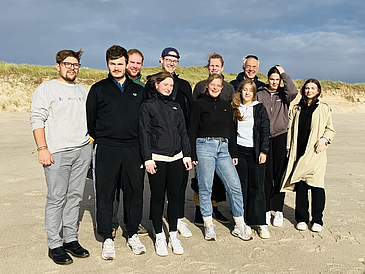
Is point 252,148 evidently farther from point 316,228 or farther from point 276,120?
point 316,228

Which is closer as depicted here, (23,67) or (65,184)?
(65,184)

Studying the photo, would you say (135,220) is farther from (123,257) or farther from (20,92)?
(20,92)

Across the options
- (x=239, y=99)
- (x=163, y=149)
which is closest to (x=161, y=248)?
(x=163, y=149)

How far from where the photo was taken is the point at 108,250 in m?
4.03

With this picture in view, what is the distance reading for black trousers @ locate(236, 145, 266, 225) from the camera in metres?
4.71

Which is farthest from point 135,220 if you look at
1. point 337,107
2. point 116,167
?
point 337,107

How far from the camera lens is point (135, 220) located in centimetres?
421

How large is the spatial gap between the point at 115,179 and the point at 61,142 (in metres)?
A: 0.73

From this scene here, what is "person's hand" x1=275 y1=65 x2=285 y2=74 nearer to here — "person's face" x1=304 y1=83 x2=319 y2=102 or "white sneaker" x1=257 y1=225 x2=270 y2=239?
"person's face" x1=304 y1=83 x2=319 y2=102

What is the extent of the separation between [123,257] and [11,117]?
13524mm

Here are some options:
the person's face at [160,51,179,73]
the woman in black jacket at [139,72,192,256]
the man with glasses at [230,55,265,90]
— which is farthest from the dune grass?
the woman in black jacket at [139,72,192,256]

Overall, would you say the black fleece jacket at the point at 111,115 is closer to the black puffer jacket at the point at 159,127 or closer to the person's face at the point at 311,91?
the black puffer jacket at the point at 159,127

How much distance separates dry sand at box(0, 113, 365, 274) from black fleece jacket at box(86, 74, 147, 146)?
1.35m

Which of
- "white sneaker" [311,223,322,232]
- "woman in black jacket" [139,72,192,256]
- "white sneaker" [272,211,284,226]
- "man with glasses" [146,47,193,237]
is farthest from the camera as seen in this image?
"white sneaker" [272,211,284,226]
